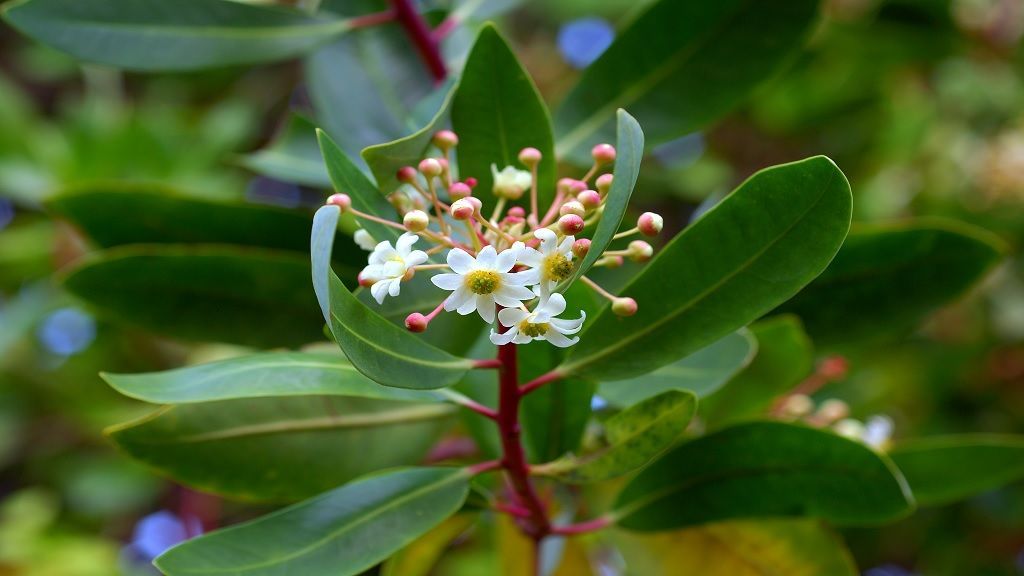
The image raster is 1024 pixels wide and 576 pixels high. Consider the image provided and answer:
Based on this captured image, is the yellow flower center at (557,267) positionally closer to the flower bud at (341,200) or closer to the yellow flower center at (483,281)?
the yellow flower center at (483,281)

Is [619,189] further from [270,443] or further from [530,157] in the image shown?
[270,443]

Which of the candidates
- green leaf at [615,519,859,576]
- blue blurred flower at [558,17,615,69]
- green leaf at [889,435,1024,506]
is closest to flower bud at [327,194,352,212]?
green leaf at [615,519,859,576]

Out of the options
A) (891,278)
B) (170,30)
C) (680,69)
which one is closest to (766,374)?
(891,278)

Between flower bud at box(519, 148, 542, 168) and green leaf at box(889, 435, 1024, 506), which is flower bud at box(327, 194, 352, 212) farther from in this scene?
green leaf at box(889, 435, 1024, 506)

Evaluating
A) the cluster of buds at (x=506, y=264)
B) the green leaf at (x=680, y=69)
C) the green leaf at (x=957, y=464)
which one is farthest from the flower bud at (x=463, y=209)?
the green leaf at (x=957, y=464)

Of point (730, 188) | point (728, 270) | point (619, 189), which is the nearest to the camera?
point (619, 189)

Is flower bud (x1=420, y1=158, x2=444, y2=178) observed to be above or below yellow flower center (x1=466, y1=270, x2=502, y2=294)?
above
